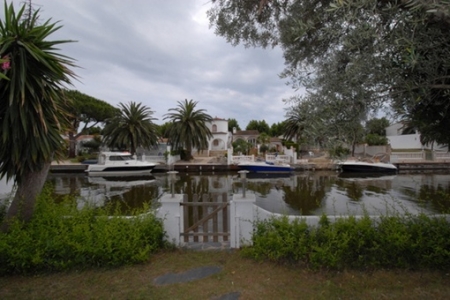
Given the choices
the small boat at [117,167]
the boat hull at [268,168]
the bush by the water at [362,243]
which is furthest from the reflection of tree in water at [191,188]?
the bush by the water at [362,243]

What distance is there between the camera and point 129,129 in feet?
95.8

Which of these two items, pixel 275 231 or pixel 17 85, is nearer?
pixel 17 85

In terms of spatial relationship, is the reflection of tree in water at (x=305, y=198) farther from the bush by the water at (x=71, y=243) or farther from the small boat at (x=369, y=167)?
the small boat at (x=369, y=167)

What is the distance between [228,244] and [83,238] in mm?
2262

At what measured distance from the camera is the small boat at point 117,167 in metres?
23.2

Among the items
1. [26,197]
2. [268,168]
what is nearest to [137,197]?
[26,197]

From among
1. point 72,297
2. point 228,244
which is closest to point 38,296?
point 72,297

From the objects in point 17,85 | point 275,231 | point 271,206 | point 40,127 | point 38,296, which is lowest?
point 271,206

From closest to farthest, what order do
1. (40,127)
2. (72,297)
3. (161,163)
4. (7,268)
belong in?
(72,297) → (7,268) → (40,127) → (161,163)

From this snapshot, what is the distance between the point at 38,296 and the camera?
9.73 feet

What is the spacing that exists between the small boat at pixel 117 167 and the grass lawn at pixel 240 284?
20939 mm

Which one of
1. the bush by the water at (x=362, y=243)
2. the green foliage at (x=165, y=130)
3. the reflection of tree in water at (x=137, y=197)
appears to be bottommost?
the reflection of tree in water at (x=137, y=197)

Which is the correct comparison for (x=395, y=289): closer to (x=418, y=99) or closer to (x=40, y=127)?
(x=418, y=99)

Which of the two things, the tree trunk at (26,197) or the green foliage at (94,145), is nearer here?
the tree trunk at (26,197)
